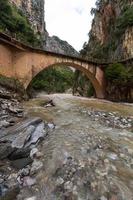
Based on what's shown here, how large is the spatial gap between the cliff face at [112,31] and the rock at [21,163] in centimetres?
2519

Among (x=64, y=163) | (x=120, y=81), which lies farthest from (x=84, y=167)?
(x=120, y=81)

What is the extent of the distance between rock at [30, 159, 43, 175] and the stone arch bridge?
43.5 feet

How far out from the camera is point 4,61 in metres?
17.8

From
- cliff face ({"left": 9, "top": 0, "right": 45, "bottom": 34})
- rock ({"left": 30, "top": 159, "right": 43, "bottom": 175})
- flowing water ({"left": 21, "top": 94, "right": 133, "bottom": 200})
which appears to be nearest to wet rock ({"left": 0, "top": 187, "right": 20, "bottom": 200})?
flowing water ({"left": 21, "top": 94, "right": 133, "bottom": 200})

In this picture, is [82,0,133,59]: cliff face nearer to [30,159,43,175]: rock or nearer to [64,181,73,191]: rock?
[30,159,43,175]: rock

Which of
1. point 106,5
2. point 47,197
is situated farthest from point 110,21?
point 47,197

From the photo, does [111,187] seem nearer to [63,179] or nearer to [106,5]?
[63,179]

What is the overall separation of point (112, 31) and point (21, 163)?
36.9 meters

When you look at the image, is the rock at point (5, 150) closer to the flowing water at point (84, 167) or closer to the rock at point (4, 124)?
the flowing water at point (84, 167)

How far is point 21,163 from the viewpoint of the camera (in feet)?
17.3

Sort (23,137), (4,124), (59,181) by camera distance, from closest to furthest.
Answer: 1. (59,181)
2. (23,137)
3. (4,124)

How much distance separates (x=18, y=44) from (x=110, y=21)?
27.4m

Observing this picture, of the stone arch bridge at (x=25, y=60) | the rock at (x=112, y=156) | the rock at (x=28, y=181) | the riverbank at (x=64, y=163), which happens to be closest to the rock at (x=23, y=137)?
the riverbank at (x=64, y=163)

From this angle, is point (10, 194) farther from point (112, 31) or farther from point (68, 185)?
point (112, 31)
